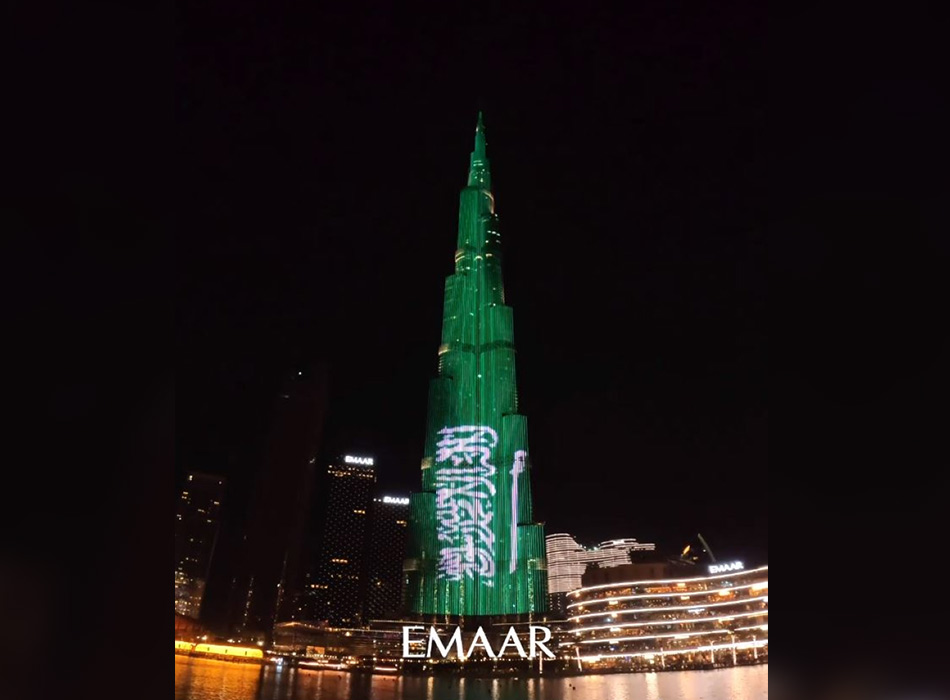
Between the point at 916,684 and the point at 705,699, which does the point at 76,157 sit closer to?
the point at 916,684

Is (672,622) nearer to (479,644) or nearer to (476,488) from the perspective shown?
(479,644)

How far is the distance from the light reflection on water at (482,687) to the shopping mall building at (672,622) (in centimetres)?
77

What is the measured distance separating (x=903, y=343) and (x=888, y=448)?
0.77 feet

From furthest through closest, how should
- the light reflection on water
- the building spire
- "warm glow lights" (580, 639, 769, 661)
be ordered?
the building spire → "warm glow lights" (580, 639, 769, 661) → the light reflection on water

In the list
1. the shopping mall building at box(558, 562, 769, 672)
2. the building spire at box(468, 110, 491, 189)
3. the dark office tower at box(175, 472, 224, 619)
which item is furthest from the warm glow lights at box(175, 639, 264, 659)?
the building spire at box(468, 110, 491, 189)

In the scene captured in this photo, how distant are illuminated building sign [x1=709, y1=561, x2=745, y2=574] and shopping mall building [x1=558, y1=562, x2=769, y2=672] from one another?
0.03 metres

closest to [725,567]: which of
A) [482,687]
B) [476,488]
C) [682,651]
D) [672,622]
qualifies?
[672,622]

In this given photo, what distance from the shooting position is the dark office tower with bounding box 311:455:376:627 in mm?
34469

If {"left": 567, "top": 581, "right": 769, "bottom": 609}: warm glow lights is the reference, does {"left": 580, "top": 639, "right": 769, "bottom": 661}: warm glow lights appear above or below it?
below

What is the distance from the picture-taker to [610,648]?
22797mm

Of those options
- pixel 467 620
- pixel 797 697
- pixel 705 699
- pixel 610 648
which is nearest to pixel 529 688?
pixel 705 699

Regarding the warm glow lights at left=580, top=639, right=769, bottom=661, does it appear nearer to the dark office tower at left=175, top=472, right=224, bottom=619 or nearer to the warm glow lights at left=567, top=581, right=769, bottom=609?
the warm glow lights at left=567, top=581, right=769, bottom=609

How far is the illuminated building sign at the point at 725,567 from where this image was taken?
2308 centimetres

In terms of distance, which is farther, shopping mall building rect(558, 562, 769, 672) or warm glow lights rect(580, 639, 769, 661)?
shopping mall building rect(558, 562, 769, 672)
